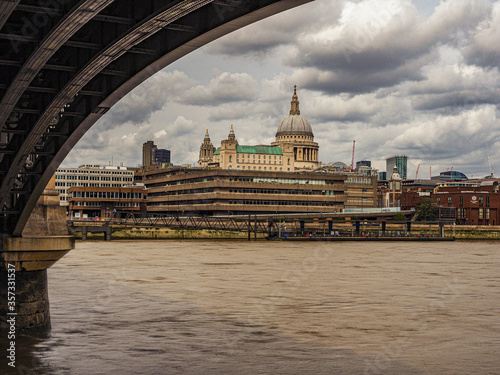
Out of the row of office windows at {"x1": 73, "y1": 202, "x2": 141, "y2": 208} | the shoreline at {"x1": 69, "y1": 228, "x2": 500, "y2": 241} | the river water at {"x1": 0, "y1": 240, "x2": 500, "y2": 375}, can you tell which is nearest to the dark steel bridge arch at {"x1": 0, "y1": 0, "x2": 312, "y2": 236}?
the river water at {"x1": 0, "y1": 240, "x2": 500, "y2": 375}

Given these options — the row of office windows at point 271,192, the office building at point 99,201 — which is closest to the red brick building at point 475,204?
the row of office windows at point 271,192

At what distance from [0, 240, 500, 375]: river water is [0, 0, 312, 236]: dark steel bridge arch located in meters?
5.29

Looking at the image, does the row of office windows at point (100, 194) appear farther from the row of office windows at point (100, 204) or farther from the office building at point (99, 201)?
the row of office windows at point (100, 204)

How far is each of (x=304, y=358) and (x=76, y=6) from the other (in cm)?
1107

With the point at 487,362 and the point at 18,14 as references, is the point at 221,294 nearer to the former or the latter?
the point at 487,362

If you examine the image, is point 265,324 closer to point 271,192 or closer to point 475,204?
point 271,192

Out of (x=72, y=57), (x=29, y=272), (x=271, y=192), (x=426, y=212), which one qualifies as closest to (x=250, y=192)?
(x=271, y=192)

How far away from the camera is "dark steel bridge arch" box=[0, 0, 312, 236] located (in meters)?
13.8

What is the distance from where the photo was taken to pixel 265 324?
80.3ft

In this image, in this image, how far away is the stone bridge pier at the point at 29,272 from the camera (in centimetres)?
2131

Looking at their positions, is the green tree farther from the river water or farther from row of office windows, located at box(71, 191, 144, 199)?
the river water

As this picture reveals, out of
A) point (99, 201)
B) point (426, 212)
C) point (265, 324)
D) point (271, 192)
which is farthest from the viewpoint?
point (99, 201)

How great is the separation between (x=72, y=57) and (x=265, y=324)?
455 inches

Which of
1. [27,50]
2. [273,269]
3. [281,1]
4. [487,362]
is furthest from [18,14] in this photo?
[273,269]
